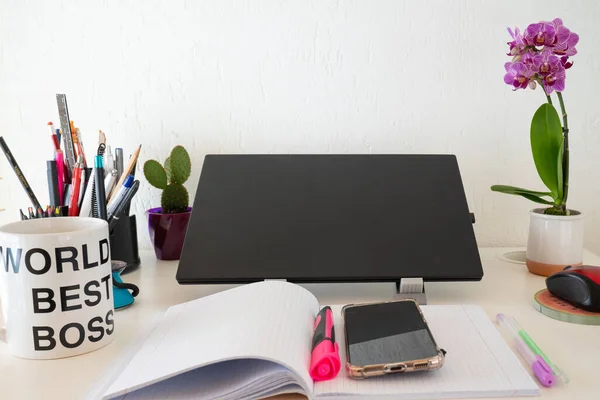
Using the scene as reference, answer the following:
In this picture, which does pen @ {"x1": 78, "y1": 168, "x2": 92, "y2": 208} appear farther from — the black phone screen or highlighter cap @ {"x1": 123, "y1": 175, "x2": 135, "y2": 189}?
the black phone screen

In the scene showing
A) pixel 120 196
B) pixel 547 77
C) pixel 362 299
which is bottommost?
pixel 362 299

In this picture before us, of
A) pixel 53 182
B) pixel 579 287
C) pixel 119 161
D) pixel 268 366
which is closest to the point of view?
pixel 268 366

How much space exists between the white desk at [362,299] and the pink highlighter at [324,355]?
0.03 m

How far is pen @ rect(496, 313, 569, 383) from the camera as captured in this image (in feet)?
1.58

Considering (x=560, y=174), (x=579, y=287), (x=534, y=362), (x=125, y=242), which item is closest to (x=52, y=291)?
(x=125, y=242)

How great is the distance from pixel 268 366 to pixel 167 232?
431 millimetres

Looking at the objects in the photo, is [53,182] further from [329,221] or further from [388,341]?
[388,341]

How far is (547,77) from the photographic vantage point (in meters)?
0.74

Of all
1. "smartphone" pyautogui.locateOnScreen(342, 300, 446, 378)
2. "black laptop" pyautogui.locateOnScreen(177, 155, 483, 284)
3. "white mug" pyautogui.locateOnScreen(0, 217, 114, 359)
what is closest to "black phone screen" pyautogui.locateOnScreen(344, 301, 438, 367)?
"smartphone" pyautogui.locateOnScreen(342, 300, 446, 378)

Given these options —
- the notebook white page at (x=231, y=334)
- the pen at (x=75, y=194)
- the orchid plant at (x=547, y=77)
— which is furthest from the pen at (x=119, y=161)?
the orchid plant at (x=547, y=77)

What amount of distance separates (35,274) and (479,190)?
26.8 inches

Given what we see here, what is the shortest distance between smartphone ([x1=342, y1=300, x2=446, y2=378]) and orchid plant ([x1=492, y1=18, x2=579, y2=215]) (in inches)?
13.2

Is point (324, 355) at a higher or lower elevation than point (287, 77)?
lower

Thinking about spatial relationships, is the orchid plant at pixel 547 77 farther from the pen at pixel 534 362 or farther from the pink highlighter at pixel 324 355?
the pink highlighter at pixel 324 355
